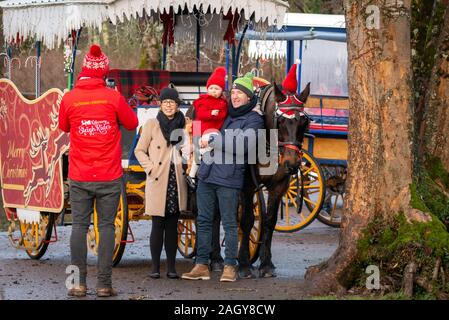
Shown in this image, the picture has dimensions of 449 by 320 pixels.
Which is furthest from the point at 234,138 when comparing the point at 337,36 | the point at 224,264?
the point at 337,36

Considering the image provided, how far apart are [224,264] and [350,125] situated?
195 cm

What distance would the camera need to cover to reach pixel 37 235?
Result: 12711 mm

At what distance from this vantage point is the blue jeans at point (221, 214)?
10.7 meters

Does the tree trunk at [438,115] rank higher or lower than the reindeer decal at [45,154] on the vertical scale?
higher

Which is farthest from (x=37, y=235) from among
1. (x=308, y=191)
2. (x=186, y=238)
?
(x=308, y=191)

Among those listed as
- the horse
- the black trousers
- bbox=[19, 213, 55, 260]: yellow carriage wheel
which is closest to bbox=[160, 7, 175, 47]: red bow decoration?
bbox=[19, 213, 55, 260]: yellow carriage wheel

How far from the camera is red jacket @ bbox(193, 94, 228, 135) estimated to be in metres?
10.9

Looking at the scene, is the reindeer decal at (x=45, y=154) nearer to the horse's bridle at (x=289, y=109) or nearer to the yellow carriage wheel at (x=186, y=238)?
the yellow carriage wheel at (x=186, y=238)

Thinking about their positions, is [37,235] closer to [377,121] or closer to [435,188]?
[435,188]

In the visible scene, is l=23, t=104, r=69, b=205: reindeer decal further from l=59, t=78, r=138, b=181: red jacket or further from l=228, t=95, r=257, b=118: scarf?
l=59, t=78, r=138, b=181: red jacket

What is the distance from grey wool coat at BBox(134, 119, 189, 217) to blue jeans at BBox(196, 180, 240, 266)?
321mm

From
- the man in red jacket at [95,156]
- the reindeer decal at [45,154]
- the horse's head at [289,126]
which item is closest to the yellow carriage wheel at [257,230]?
the horse's head at [289,126]

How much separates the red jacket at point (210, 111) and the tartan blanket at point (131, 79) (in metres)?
2.60

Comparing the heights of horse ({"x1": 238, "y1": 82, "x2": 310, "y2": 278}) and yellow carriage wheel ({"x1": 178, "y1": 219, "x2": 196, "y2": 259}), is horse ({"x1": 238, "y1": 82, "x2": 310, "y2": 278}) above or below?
above
